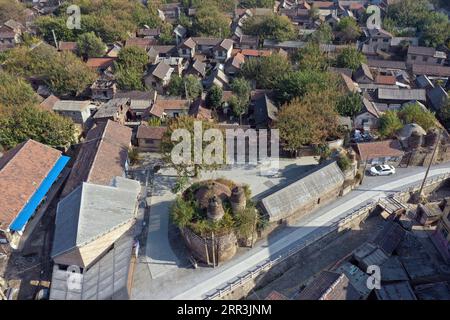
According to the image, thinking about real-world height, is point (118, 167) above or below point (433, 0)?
below

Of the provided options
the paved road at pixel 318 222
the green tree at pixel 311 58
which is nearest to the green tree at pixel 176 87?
the green tree at pixel 311 58

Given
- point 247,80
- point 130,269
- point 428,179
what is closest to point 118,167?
point 130,269

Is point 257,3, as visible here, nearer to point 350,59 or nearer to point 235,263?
point 350,59

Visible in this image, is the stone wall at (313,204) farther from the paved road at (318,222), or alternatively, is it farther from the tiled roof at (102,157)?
the tiled roof at (102,157)

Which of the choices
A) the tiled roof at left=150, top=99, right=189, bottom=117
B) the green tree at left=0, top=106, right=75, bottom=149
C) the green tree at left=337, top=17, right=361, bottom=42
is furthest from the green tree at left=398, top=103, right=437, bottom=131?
the green tree at left=0, top=106, right=75, bottom=149
